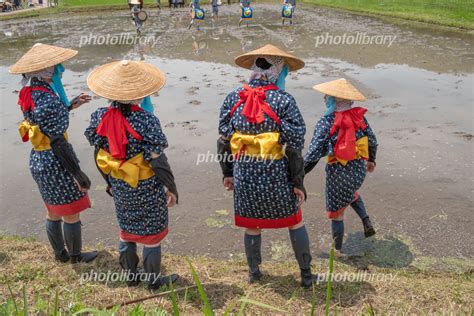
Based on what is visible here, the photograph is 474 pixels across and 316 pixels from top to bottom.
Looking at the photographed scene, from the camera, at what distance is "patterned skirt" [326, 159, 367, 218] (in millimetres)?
3885

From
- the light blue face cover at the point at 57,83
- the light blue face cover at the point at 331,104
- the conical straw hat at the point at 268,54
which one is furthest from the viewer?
the light blue face cover at the point at 331,104

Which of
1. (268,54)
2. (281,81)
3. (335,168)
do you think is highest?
(268,54)

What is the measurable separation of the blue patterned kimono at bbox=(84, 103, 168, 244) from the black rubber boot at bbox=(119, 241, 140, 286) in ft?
0.30

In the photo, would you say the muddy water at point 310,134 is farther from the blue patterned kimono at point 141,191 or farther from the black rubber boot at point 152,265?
the blue patterned kimono at point 141,191

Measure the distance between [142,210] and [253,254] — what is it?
37.3 inches

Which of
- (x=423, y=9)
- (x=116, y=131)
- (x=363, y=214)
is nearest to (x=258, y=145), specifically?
(x=116, y=131)

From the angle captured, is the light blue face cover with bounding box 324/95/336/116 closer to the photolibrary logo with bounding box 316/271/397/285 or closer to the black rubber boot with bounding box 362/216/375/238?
the black rubber boot with bounding box 362/216/375/238

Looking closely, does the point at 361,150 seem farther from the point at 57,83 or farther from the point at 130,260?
the point at 57,83

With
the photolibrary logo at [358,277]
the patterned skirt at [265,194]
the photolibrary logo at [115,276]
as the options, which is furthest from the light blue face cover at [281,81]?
the photolibrary logo at [115,276]

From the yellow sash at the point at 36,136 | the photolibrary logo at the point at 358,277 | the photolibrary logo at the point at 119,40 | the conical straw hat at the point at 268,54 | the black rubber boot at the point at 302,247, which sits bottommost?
the photolibrary logo at the point at 119,40

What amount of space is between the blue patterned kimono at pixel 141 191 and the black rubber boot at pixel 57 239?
80 cm

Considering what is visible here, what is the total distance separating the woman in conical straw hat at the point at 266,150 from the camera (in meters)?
3.22

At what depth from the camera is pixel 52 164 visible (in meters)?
3.65

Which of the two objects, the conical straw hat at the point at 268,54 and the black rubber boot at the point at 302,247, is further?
the black rubber boot at the point at 302,247
